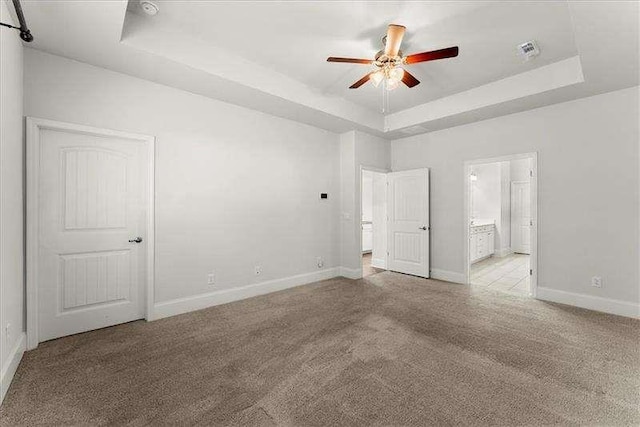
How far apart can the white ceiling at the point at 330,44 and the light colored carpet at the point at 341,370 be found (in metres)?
2.73

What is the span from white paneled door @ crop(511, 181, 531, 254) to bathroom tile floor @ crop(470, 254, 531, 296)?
0.73m

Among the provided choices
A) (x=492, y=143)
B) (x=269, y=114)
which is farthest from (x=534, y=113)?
(x=269, y=114)

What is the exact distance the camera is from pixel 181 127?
3.40 metres

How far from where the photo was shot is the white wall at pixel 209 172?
2807 millimetres

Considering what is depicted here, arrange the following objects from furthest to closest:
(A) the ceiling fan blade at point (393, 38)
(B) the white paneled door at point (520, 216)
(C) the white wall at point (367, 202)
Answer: (C) the white wall at point (367, 202), (B) the white paneled door at point (520, 216), (A) the ceiling fan blade at point (393, 38)

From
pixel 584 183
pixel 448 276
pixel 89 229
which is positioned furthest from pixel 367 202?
pixel 89 229

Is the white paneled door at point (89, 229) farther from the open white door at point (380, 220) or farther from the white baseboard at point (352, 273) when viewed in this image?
the open white door at point (380, 220)

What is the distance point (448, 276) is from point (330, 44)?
415 centimetres

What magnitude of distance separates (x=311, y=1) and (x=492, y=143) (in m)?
3.57

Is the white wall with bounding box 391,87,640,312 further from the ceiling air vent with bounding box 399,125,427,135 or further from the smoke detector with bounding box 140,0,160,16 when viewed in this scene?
the smoke detector with bounding box 140,0,160,16

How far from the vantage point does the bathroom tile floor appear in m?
4.51

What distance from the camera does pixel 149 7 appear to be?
2418 millimetres

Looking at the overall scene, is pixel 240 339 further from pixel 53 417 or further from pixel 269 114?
pixel 269 114

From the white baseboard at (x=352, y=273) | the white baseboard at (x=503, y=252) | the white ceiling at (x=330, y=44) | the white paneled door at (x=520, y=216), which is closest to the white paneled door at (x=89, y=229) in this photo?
the white ceiling at (x=330, y=44)
